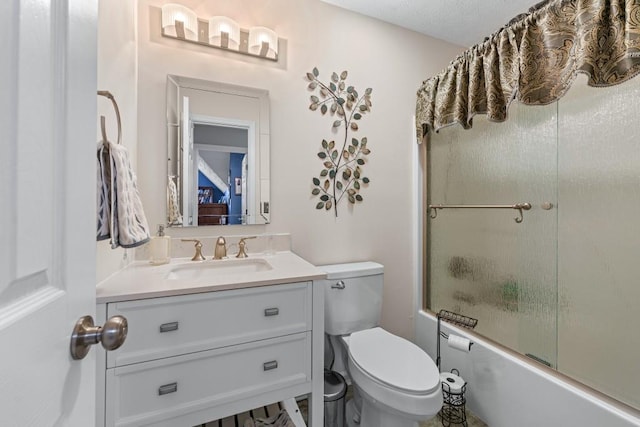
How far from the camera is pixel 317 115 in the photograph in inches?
70.5

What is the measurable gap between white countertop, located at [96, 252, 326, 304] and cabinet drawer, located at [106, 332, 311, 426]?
229mm

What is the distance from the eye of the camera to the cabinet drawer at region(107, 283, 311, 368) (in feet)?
3.10

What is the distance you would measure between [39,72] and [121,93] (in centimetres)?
104

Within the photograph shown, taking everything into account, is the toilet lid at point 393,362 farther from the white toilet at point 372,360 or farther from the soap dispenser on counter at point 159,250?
the soap dispenser on counter at point 159,250

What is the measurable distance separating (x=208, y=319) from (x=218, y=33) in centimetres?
142

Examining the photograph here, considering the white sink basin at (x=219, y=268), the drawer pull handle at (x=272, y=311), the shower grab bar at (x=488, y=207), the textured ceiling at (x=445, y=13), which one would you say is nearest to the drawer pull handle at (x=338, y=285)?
the white sink basin at (x=219, y=268)

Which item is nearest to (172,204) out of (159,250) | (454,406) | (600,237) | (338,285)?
(159,250)

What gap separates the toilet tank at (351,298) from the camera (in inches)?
62.1

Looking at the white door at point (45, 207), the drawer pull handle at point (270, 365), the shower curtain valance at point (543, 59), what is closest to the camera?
the white door at point (45, 207)

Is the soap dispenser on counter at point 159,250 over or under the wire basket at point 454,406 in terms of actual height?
over

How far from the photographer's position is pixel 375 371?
4.10 feet

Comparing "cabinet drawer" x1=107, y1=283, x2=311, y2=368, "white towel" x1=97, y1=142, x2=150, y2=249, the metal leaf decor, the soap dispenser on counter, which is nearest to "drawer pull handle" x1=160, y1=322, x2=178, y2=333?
"cabinet drawer" x1=107, y1=283, x2=311, y2=368

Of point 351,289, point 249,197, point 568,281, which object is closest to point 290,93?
point 249,197

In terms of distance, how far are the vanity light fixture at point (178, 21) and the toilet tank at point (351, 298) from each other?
1.45 meters
